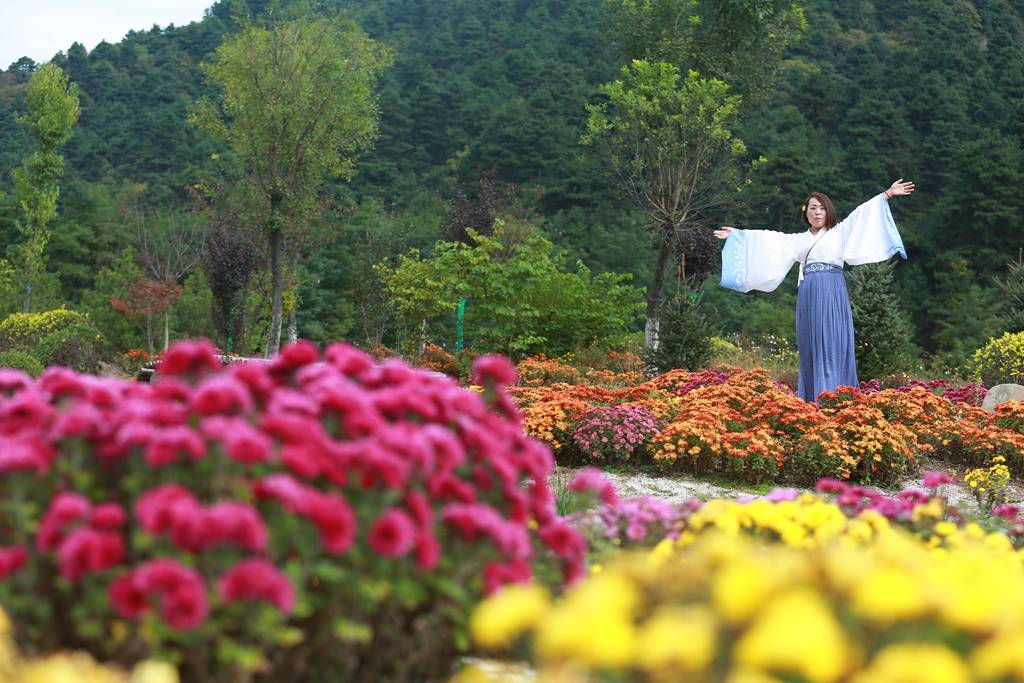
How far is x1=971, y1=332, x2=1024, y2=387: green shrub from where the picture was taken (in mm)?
13664

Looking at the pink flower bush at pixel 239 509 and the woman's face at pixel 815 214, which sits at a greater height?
the woman's face at pixel 815 214

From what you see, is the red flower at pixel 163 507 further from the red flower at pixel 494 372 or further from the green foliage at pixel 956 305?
the green foliage at pixel 956 305

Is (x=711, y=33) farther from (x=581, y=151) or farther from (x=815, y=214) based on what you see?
(x=815, y=214)

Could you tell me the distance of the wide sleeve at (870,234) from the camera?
1031 cm

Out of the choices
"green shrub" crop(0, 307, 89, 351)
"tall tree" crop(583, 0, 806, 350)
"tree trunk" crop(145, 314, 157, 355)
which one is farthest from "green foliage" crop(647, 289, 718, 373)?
"tree trunk" crop(145, 314, 157, 355)

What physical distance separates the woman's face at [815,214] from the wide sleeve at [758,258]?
274 mm

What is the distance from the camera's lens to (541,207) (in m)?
38.3

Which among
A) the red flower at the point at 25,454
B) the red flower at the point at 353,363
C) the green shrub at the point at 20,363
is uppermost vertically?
the red flower at the point at 353,363

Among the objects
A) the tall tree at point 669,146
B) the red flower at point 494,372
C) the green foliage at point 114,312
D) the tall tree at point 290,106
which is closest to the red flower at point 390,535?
the red flower at point 494,372

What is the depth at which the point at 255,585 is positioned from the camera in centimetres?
179

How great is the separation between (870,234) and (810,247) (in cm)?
61

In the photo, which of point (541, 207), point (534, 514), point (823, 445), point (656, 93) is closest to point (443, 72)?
point (541, 207)

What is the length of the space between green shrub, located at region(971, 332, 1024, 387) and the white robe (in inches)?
168

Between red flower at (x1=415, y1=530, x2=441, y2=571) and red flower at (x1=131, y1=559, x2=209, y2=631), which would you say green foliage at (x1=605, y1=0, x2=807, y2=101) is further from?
red flower at (x1=131, y1=559, x2=209, y2=631)
